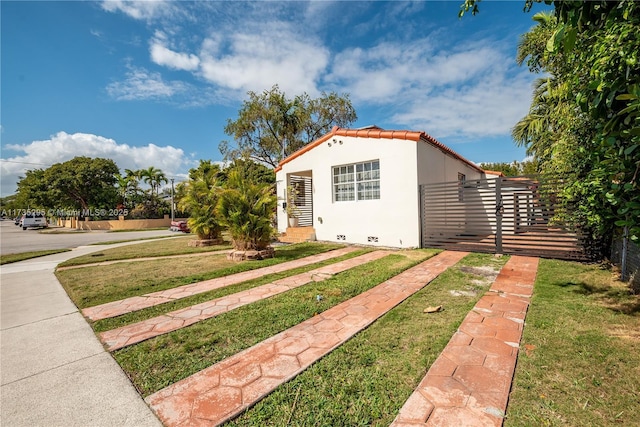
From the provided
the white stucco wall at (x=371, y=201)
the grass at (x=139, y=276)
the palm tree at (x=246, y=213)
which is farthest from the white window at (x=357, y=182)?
the palm tree at (x=246, y=213)

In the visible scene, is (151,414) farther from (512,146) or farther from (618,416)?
(512,146)

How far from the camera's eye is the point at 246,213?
8.93 meters

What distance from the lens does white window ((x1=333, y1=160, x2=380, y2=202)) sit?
35.6 feet

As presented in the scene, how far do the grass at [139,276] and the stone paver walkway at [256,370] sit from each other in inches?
147

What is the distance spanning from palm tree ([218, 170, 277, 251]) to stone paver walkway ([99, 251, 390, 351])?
2.97m

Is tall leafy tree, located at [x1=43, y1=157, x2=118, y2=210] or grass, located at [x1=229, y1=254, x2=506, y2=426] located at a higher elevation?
tall leafy tree, located at [x1=43, y1=157, x2=118, y2=210]

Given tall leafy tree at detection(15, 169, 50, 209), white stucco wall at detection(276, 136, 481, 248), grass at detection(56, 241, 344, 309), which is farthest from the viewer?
tall leafy tree at detection(15, 169, 50, 209)

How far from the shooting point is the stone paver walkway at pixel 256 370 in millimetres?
2098

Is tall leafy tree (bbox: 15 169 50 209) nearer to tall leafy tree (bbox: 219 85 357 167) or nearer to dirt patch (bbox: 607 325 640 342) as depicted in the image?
tall leafy tree (bbox: 219 85 357 167)

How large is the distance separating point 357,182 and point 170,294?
8.18 meters

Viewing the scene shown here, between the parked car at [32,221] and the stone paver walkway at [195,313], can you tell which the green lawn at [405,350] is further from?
the parked car at [32,221]

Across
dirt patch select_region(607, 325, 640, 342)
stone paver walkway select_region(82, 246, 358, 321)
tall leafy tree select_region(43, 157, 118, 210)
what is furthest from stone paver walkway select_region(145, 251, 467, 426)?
tall leafy tree select_region(43, 157, 118, 210)

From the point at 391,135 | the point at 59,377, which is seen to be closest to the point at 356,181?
the point at 391,135

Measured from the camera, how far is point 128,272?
24.7 ft
